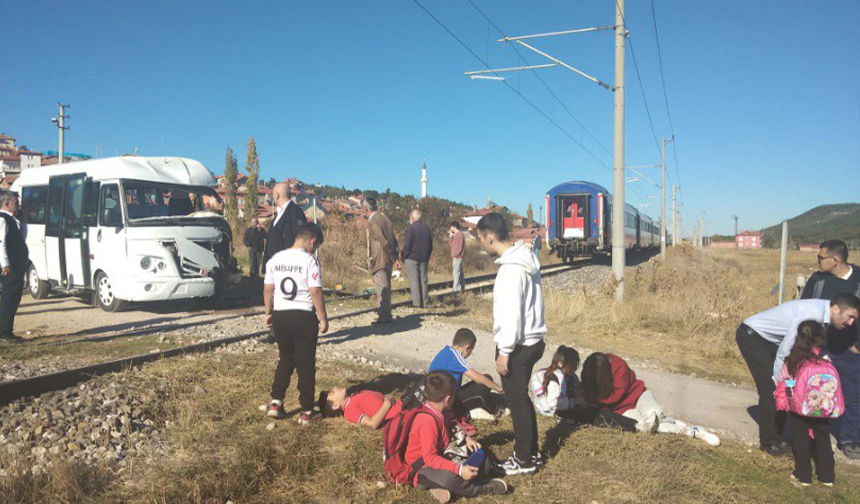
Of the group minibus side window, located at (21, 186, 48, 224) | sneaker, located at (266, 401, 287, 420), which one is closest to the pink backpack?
sneaker, located at (266, 401, 287, 420)

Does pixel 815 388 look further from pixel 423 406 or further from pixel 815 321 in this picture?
pixel 423 406

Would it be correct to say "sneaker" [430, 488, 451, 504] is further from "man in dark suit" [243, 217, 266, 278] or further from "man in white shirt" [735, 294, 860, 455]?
"man in dark suit" [243, 217, 266, 278]

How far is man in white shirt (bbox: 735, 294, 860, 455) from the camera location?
4336mm

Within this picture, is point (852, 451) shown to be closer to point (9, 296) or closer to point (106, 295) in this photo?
point (9, 296)

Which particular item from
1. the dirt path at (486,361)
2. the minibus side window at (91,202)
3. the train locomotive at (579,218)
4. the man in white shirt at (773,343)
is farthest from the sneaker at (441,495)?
the train locomotive at (579,218)

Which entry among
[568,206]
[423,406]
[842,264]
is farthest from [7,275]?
[568,206]

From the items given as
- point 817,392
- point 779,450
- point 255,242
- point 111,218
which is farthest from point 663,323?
point 255,242

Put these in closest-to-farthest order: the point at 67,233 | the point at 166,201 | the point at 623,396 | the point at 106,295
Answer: the point at 623,396
the point at 106,295
the point at 166,201
the point at 67,233

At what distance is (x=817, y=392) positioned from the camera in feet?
13.0

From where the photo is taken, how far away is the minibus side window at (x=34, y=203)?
11.1m

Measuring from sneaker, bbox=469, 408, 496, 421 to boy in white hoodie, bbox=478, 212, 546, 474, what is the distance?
3.65 ft

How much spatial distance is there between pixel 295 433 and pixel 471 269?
2064 centimetres

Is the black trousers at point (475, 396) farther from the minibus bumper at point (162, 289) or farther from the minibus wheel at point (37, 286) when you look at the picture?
the minibus wheel at point (37, 286)

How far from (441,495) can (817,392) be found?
2785 millimetres
